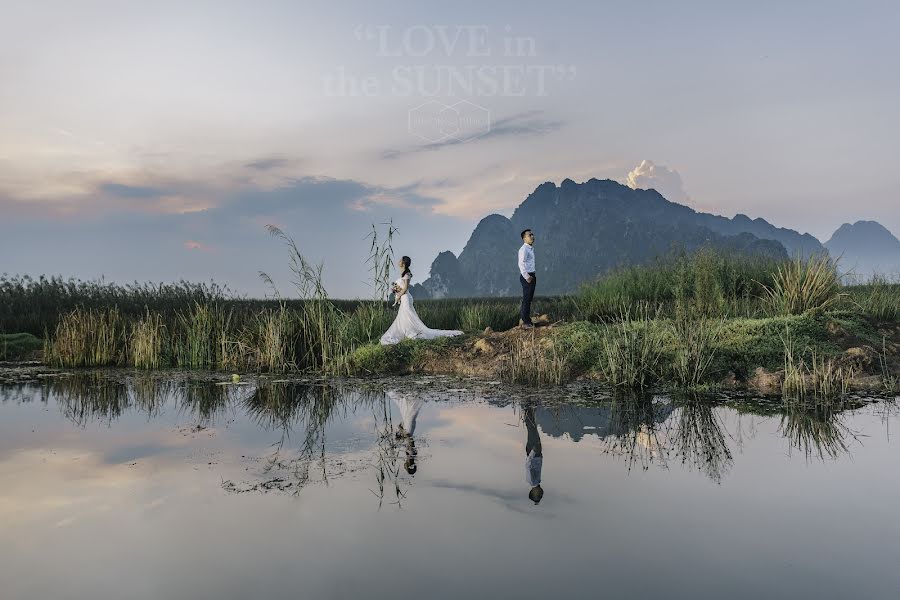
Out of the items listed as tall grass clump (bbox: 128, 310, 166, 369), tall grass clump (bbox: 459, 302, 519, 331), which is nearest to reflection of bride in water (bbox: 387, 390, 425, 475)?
tall grass clump (bbox: 459, 302, 519, 331)

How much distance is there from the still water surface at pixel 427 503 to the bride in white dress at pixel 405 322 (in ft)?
16.9

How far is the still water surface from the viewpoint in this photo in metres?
3.88

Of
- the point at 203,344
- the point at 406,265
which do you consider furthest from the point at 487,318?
the point at 203,344

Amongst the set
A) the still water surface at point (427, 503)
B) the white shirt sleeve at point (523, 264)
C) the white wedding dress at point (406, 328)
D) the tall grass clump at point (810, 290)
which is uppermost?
the white shirt sleeve at point (523, 264)

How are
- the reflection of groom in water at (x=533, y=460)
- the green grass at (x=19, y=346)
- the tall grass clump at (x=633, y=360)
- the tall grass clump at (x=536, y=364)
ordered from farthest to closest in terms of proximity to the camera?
the green grass at (x=19, y=346)
the tall grass clump at (x=536, y=364)
the tall grass clump at (x=633, y=360)
the reflection of groom in water at (x=533, y=460)

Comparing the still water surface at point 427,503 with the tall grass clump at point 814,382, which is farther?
the tall grass clump at point 814,382

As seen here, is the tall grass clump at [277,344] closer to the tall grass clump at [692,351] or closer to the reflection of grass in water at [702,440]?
the tall grass clump at [692,351]

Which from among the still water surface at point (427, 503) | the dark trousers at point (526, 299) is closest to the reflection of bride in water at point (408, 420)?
the still water surface at point (427, 503)

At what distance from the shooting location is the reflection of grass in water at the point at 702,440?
6.27 m

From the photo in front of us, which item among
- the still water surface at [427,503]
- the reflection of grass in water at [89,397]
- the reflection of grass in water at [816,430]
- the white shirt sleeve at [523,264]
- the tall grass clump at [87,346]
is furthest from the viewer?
the tall grass clump at [87,346]

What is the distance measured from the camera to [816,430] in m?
7.71

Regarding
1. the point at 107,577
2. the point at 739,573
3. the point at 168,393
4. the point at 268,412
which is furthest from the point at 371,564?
the point at 168,393

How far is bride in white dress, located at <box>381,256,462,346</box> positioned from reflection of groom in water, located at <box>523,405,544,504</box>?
21.3 feet

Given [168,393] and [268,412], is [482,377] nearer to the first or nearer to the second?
[268,412]
